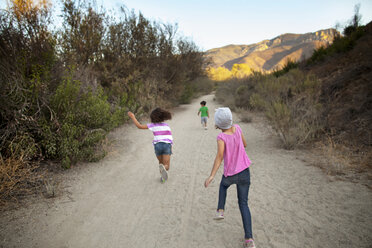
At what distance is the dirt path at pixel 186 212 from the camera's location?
2570 millimetres

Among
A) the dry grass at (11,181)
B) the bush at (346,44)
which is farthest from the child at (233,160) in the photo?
the bush at (346,44)

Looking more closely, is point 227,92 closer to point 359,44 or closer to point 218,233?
point 359,44

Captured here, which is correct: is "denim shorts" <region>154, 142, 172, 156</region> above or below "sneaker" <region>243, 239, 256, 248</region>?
above

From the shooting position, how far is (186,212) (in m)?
3.17

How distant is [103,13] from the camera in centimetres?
1068

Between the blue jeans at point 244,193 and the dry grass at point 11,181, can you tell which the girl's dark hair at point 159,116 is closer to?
the blue jeans at point 244,193

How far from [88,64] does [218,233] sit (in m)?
10.6

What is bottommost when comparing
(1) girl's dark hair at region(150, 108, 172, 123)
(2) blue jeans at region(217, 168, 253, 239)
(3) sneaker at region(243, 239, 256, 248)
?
(3) sneaker at region(243, 239, 256, 248)

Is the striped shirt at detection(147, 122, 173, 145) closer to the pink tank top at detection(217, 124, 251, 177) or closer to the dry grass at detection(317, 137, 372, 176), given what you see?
the pink tank top at detection(217, 124, 251, 177)

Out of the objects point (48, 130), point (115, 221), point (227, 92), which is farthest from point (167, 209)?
point (227, 92)

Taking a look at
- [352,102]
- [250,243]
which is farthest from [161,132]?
[352,102]

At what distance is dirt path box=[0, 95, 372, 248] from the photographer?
8.43ft

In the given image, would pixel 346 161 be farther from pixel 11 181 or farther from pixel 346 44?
pixel 346 44

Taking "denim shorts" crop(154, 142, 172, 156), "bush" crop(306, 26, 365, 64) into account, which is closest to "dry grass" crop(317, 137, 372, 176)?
"denim shorts" crop(154, 142, 172, 156)
